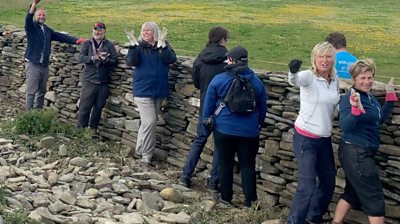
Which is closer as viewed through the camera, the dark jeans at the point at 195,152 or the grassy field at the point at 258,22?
the dark jeans at the point at 195,152

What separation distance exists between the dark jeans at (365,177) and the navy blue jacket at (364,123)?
8 cm

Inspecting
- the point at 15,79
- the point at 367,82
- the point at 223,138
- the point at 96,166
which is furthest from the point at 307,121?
the point at 15,79

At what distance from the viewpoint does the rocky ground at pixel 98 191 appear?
852cm

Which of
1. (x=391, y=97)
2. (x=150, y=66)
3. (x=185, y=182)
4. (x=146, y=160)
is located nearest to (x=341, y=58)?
(x=391, y=97)

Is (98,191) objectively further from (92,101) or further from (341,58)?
(341,58)

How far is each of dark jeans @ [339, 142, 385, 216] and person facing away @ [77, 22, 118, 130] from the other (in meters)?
5.69

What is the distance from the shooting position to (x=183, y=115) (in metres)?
11.1

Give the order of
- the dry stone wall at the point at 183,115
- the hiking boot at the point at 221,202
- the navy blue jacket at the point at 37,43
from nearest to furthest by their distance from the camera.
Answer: the dry stone wall at the point at 183,115
the hiking boot at the point at 221,202
the navy blue jacket at the point at 37,43

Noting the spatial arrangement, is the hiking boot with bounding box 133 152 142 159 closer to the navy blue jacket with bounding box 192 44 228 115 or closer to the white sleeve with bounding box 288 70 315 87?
the navy blue jacket with bounding box 192 44 228 115

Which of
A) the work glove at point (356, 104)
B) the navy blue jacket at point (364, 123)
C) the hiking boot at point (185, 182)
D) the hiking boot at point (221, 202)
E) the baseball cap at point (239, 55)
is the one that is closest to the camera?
the work glove at point (356, 104)

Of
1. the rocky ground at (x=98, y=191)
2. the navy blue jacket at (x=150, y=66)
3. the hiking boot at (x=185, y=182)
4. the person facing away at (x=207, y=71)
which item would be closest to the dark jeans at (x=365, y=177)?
the rocky ground at (x=98, y=191)

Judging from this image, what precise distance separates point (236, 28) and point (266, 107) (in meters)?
11.9

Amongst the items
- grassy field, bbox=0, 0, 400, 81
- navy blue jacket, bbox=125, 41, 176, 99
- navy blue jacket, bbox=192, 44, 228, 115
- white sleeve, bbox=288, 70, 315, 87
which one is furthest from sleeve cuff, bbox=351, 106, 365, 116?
grassy field, bbox=0, 0, 400, 81

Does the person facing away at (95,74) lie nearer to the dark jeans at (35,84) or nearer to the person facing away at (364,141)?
the dark jeans at (35,84)
